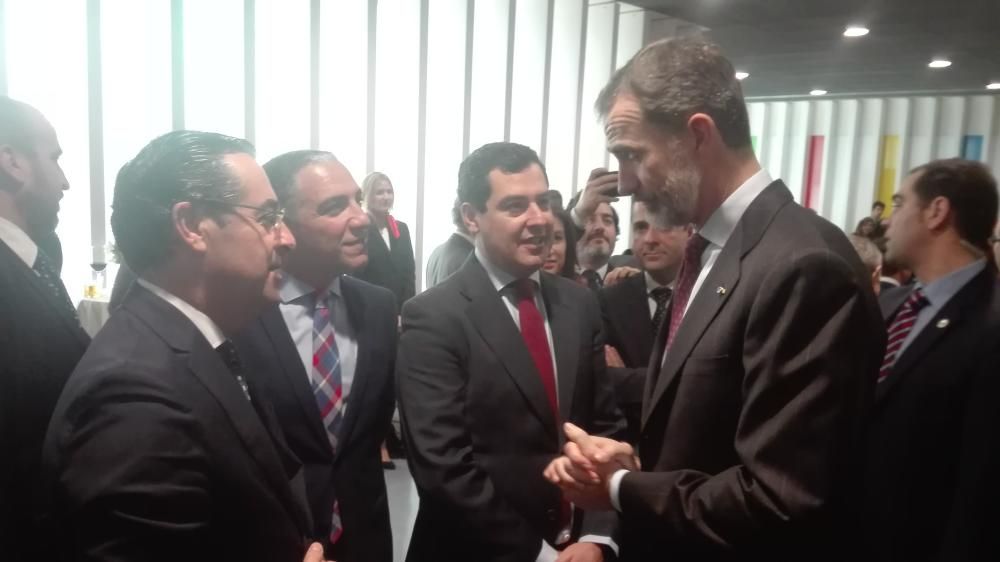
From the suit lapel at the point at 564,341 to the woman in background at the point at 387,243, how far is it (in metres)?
2.68

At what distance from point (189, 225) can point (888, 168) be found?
1178 cm

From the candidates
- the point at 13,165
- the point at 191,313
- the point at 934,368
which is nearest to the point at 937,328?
the point at 934,368

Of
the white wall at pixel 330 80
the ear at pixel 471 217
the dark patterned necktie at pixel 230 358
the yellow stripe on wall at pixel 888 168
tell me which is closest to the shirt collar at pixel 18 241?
the dark patterned necktie at pixel 230 358

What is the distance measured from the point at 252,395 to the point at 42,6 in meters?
3.60

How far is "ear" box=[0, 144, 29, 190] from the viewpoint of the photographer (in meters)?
2.20

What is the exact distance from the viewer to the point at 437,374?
69.6 inches

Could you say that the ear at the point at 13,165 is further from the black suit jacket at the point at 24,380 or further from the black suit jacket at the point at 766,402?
the black suit jacket at the point at 766,402

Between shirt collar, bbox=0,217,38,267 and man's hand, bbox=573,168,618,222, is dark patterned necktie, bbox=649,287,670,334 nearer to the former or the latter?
man's hand, bbox=573,168,618,222

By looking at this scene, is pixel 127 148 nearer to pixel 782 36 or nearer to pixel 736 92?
pixel 736 92

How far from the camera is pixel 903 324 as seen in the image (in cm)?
237

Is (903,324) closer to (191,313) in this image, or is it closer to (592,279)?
(592,279)

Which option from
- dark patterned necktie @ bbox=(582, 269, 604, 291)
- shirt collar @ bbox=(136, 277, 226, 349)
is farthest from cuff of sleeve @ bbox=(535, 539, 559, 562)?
dark patterned necktie @ bbox=(582, 269, 604, 291)

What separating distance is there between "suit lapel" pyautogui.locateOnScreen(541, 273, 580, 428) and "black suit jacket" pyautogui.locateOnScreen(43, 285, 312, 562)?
840 mm

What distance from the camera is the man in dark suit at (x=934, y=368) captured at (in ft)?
6.50
